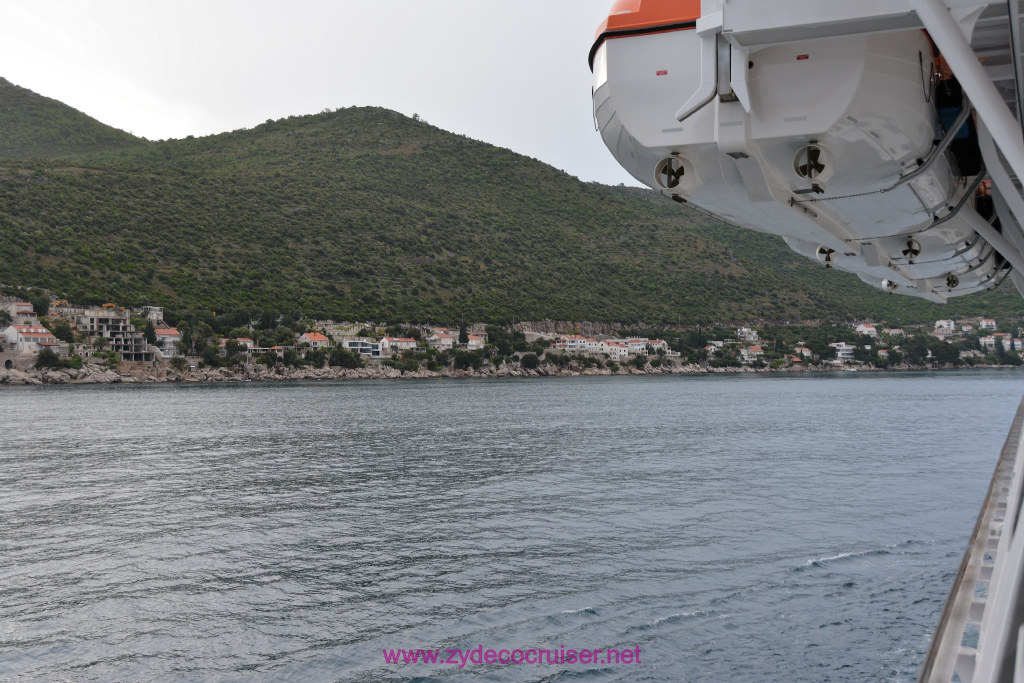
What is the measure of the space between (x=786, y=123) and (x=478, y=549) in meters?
13.4

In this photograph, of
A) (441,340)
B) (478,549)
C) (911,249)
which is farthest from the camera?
(441,340)

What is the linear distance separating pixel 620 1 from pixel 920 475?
24.4 m

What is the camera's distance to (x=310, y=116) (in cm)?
12088

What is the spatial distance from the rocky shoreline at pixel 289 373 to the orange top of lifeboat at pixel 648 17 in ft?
244

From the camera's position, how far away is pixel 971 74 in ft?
6.64

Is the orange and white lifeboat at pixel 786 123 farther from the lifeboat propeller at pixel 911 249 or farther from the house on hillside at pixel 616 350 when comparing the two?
the house on hillside at pixel 616 350

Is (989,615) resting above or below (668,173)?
below

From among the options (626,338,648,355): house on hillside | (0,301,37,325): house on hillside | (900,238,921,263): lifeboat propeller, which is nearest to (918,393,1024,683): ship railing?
(900,238,921,263): lifeboat propeller

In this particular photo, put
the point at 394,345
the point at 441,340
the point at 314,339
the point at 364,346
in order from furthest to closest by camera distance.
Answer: the point at 441,340 → the point at 394,345 → the point at 364,346 → the point at 314,339

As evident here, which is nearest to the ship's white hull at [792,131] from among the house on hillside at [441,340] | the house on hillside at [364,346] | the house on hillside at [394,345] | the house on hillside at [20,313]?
the house on hillside at [20,313]

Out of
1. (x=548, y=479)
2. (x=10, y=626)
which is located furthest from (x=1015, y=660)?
(x=548, y=479)

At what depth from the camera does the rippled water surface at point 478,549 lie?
33.0ft

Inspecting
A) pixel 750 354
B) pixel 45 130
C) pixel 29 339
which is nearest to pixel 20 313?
pixel 29 339

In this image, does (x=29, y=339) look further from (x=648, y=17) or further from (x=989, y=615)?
(x=989, y=615)
